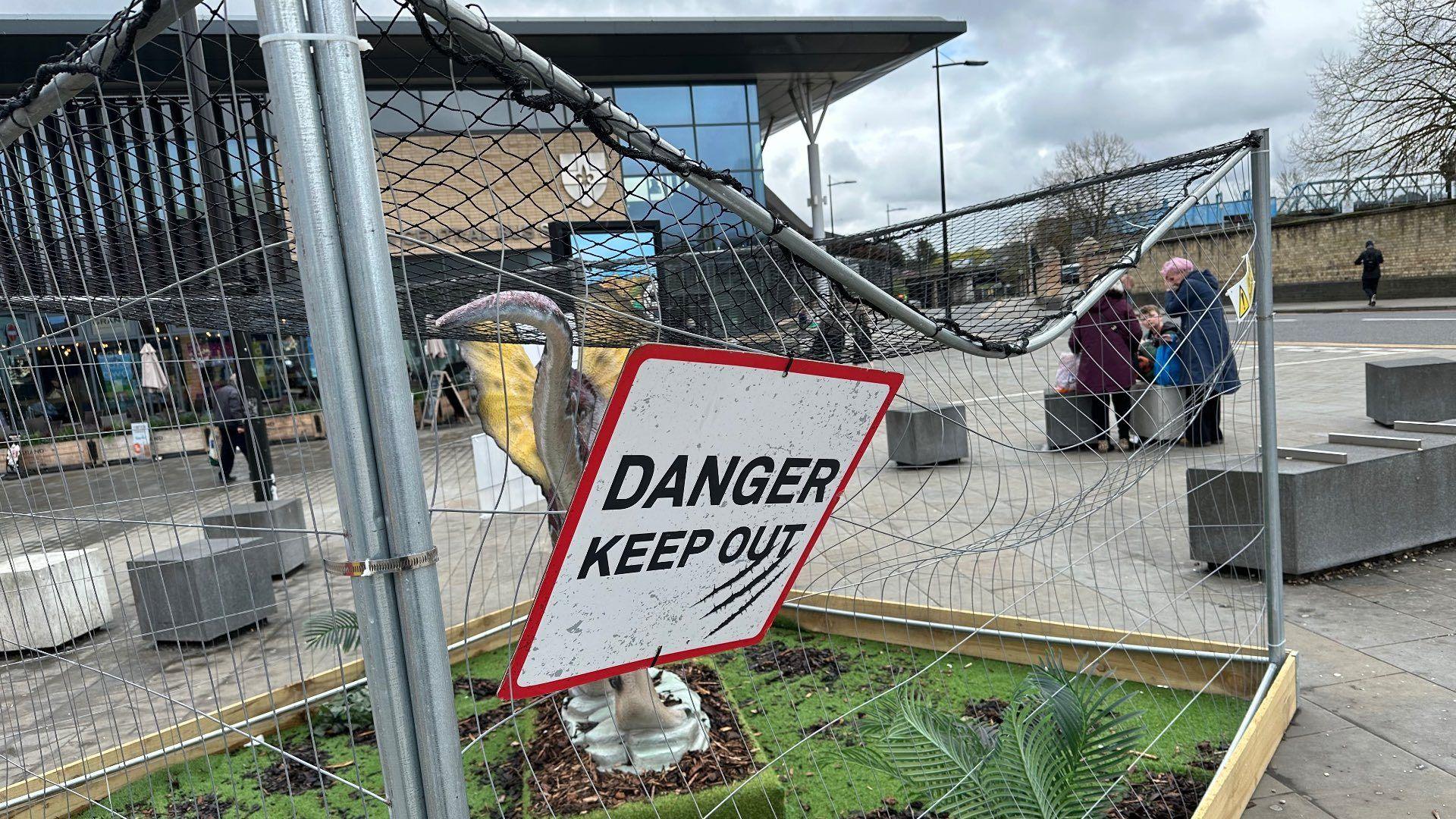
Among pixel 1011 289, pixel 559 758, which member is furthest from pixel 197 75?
pixel 1011 289

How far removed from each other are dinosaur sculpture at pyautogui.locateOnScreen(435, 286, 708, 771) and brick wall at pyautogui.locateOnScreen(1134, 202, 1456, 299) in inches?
1057

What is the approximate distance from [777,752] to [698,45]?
1645 centimetres

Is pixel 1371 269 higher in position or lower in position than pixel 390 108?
lower

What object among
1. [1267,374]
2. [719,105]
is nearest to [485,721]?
[1267,374]

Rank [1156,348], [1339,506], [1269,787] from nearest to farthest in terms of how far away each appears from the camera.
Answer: [1269,787] < [1339,506] < [1156,348]

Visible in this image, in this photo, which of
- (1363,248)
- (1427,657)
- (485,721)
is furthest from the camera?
(1363,248)

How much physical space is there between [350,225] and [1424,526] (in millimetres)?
5912

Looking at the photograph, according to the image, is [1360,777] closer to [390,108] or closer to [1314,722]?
[1314,722]

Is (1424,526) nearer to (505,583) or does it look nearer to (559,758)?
(559,758)

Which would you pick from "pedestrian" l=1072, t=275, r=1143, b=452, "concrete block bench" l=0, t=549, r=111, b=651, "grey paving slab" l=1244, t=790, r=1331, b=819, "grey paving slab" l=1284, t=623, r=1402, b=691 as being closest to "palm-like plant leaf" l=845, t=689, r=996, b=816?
"grey paving slab" l=1244, t=790, r=1331, b=819

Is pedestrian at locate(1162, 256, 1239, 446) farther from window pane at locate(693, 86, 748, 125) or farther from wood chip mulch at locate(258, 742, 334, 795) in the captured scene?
window pane at locate(693, 86, 748, 125)

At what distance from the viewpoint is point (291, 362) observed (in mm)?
1830

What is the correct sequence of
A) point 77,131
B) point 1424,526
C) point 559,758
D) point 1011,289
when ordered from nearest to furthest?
point 77,131
point 559,758
point 1011,289
point 1424,526

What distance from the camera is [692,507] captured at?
1426 millimetres
